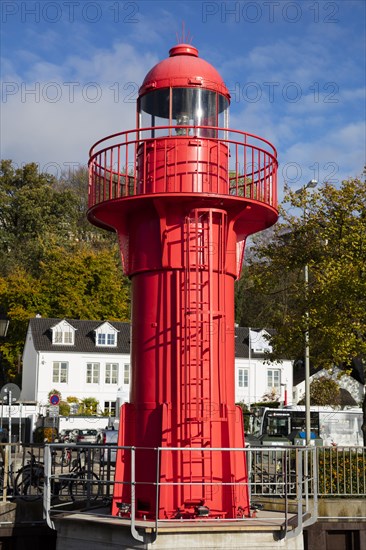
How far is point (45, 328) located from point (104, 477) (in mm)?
43050

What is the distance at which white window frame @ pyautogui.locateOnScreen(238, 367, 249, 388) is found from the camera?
64688 millimetres

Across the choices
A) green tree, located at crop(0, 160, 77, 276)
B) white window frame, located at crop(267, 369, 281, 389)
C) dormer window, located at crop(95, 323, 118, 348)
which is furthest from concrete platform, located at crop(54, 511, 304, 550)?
green tree, located at crop(0, 160, 77, 276)

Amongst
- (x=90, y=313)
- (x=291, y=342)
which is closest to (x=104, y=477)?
(x=291, y=342)

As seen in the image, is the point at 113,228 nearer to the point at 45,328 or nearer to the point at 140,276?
the point at 140,276

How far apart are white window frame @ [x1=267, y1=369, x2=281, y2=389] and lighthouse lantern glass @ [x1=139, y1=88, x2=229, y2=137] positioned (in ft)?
173

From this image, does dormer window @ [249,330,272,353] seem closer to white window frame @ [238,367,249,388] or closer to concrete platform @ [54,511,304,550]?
white window frame @ [238,367,249,388]

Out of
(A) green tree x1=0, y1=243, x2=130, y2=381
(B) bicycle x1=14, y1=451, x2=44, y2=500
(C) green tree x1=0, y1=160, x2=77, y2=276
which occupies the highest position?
(C) green tree x1=0, y1=160, x2=77, y2=276

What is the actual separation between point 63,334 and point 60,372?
2885mm

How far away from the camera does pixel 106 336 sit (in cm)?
6306

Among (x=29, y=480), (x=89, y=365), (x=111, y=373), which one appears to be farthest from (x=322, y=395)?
(x=29, y=480)

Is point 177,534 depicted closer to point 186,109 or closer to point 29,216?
point 186,109

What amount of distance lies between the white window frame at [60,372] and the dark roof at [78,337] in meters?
1.05

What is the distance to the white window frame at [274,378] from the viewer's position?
6562 cm

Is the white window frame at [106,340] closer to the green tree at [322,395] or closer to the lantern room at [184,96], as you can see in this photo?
the green tree at [322,395]
